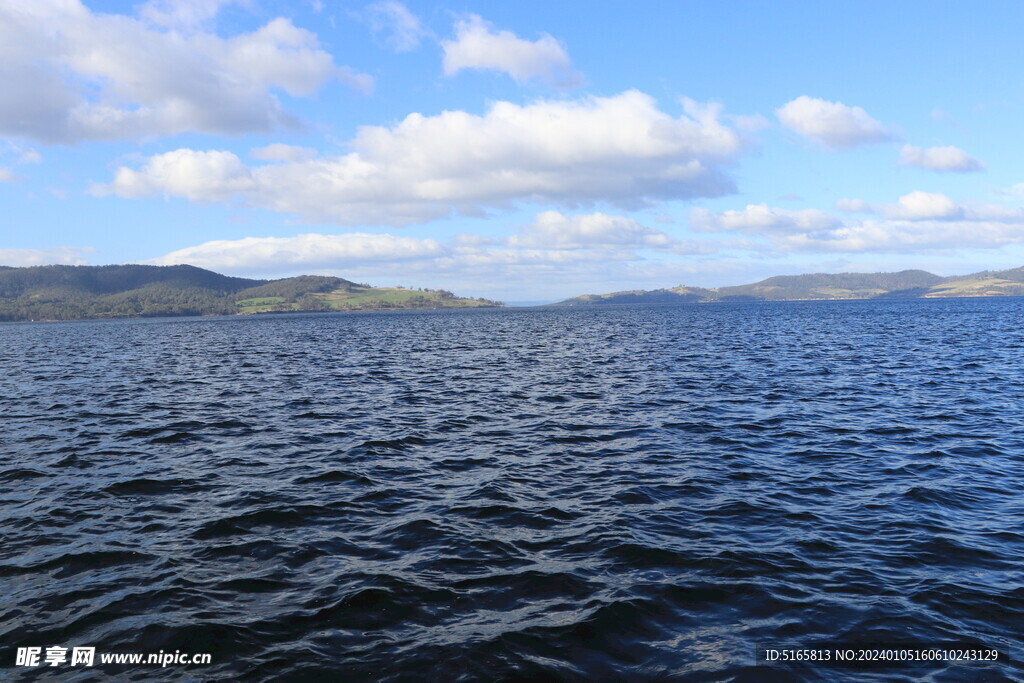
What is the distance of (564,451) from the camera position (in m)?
23.9

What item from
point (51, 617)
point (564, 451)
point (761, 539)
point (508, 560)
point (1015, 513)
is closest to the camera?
point (51, 617)

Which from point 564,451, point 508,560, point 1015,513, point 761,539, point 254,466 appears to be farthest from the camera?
point 564,451

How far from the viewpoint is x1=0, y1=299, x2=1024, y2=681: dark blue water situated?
10.5 meters

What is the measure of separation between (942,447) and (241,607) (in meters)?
26.3

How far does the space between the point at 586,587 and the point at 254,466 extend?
49.9 ft

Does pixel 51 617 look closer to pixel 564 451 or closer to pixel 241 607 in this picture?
pixel 241 607

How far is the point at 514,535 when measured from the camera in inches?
604

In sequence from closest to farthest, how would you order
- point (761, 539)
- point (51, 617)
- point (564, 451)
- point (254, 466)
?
point (51, 617)
point (761, 539)
point (254, 466)
point (564, 451)

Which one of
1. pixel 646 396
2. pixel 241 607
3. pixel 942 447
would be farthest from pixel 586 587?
pixel 646 396

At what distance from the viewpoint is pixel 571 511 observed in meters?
17.1

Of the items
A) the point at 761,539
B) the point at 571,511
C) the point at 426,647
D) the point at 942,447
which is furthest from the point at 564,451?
the point at 942,447

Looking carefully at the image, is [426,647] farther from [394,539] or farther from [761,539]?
[761,539]

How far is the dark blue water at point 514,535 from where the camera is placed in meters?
10.5

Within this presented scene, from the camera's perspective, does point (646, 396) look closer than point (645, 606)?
No
